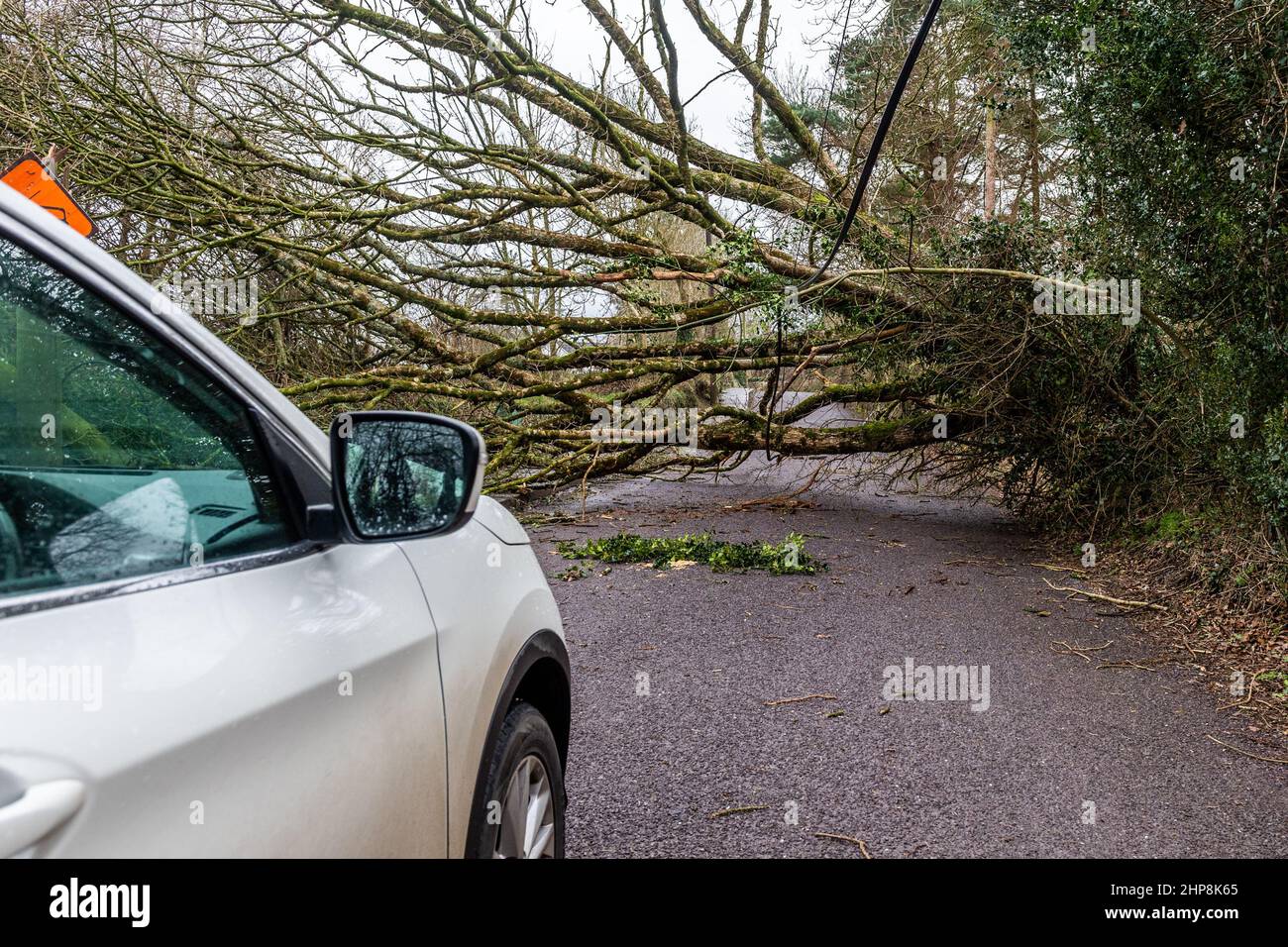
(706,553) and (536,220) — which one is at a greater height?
(536,220)

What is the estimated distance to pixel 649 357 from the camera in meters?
10.7

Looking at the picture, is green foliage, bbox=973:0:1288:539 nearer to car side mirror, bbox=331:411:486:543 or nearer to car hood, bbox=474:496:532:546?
car hood, bbox=474:496:532:546

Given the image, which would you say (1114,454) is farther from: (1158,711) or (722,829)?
(722,829)

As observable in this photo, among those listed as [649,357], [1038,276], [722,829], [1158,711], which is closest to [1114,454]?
[1038,276]

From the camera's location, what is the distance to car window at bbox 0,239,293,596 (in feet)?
3.72

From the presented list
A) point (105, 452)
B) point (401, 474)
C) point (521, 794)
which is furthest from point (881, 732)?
point (105, 452)

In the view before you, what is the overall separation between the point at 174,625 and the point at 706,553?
7.70m

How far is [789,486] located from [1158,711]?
9.06 m

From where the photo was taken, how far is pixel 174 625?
107cm

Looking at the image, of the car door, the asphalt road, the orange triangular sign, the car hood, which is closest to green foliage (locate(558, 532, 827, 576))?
the asphalt road

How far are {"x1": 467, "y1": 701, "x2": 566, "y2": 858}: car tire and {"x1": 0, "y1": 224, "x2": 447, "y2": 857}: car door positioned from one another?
9.9 inches

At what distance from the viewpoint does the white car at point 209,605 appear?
922mm

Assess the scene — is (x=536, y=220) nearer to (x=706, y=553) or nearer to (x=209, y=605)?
(x=706, y=553)

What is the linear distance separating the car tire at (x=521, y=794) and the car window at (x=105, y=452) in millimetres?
712
